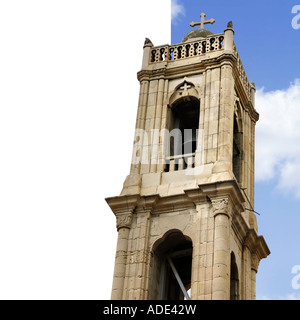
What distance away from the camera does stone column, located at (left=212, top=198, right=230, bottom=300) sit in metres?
27.7

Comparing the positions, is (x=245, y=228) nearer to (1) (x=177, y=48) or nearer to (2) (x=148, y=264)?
(2) (x=148, y=264)

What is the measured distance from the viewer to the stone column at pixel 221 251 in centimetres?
2767

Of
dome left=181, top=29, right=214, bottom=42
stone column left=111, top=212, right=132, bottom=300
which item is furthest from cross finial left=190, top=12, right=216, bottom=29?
stone column left=111, top=212, right=132, bottom=300

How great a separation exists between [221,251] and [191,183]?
119 inches

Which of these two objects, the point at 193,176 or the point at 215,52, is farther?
the point at 215,52

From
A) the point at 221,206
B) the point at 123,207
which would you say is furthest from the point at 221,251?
the point at 123,207

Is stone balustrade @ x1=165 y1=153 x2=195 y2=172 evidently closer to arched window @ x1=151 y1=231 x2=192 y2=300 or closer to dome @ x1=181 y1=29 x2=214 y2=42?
arched window @ x1=151 y1=231 x2=192 y2=300

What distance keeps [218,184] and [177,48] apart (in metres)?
7.26

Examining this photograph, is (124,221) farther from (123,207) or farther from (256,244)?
(256,244)

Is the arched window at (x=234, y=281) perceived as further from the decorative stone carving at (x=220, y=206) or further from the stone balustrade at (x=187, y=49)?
the stone balustrade at (x=187, y=49)

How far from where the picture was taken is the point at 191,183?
30.6 metres
